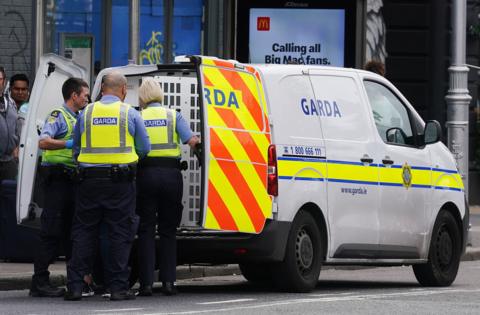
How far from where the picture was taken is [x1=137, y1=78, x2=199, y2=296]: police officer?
12445mm

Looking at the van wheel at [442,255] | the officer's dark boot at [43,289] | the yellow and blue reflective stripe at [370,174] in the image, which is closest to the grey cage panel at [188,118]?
the yellow and blue reflective stripe at [370,174]

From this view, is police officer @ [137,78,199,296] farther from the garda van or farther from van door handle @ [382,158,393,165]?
van door handle @ [382,158,393,165]

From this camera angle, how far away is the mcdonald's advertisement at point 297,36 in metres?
23.6

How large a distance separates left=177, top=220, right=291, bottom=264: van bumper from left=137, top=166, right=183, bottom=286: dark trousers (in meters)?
0.27

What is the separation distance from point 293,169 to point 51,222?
201 centimetres

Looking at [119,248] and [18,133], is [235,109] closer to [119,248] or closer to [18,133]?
[119,248]

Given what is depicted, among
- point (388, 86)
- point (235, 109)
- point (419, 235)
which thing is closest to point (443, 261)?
point (419, 235)

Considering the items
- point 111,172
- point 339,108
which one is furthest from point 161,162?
point 339,108

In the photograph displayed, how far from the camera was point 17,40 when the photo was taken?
20828 millimetres

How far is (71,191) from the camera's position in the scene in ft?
41.4

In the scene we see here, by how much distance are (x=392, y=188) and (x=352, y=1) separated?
1046 cm

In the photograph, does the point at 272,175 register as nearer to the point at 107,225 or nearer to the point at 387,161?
the point at 107,225

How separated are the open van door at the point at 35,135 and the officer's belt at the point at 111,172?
1011 millimetres

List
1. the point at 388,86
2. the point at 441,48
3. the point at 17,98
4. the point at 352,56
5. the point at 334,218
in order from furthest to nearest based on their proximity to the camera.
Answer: the point at 441,48
the point at 352,56
the point at 17,98
the point at 388,86
the point at 334,218
